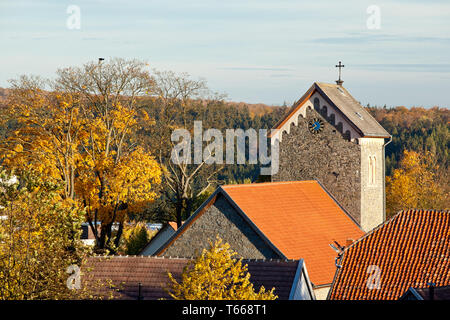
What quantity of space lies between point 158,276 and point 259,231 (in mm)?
5130

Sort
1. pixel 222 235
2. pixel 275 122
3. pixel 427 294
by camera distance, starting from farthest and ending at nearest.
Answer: pixel 275 122
pixel 222 235
pixel 427 294

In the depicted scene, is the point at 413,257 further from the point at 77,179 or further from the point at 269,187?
the point at 77,179

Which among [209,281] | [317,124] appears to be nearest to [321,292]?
[209,281]

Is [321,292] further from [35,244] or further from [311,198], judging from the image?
[35,244]

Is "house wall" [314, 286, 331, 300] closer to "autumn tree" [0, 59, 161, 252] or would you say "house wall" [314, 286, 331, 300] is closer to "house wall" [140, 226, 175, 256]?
"autumn tree" [0, 59, 161, 252]

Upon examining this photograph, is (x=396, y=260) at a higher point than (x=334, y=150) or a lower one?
lower

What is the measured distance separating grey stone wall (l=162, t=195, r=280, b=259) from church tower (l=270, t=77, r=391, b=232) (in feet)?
30.8

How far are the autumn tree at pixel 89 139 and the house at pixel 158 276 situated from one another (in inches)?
589

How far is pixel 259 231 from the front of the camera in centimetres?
2877

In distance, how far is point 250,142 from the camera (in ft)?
335

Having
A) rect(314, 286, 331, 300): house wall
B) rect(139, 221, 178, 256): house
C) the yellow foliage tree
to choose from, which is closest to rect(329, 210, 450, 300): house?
rect(314, 286, 331, 300): house wall

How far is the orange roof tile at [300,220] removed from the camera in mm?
29297

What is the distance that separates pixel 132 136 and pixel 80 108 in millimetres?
4224

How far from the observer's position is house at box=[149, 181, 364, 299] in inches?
1134
